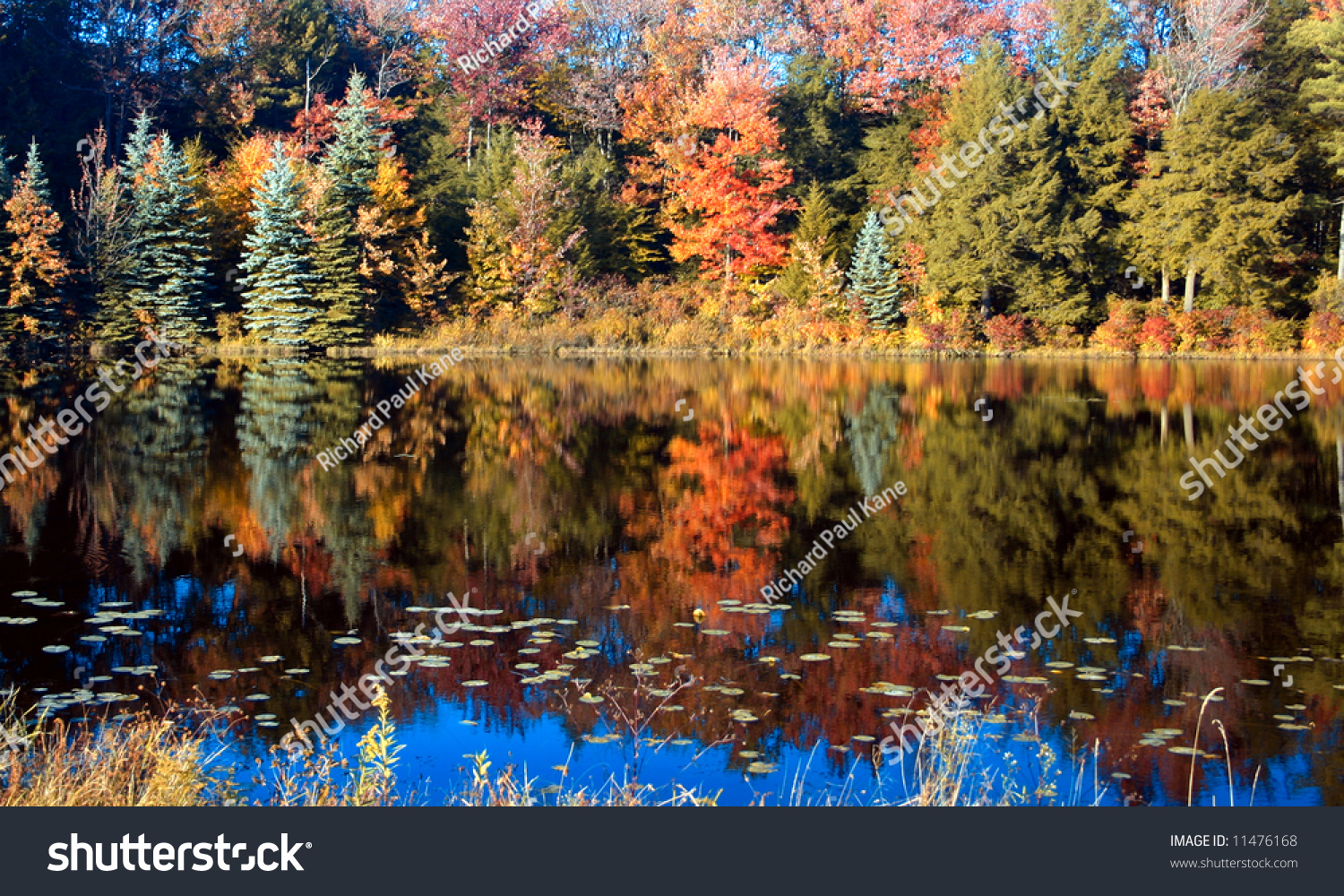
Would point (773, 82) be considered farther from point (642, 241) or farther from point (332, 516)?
point (332, 516)

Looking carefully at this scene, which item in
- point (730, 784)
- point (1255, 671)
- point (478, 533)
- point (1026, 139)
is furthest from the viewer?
point (1026, 139)

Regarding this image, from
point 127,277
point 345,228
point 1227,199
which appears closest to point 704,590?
point 345,228

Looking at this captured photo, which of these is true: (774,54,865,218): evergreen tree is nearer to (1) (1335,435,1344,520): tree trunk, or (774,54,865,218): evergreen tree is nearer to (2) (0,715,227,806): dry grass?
(1) (1335,435,1344,520): tree trunk

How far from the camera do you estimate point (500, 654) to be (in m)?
7.44

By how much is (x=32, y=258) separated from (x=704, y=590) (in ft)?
123

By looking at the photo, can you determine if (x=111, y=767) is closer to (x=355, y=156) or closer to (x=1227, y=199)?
(x=355, y=156)

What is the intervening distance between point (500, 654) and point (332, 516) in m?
5.34

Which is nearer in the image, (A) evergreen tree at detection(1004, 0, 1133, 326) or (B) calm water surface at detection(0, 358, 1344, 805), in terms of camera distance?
(B) calm water surface at detection(0, 358, 1344, 805)

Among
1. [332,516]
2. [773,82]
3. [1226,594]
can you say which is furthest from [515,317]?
[1226,594]

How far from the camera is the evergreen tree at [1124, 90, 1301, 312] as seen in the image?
41.8m

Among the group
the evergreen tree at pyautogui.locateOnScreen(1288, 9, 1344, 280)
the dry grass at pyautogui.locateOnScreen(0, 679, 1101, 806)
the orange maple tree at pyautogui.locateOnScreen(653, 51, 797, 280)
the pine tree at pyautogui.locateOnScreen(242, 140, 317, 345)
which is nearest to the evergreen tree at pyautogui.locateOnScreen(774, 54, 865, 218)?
the orange maple tree at pyautogui.locateOnScreen(653, 51, 797, 280)

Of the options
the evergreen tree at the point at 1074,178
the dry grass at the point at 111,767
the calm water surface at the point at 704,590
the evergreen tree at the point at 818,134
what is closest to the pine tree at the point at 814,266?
the evergreen tree at the point at 818,134

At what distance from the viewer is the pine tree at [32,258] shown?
38500 mm

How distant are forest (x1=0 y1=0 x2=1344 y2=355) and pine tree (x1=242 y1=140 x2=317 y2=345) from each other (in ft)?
0.49
